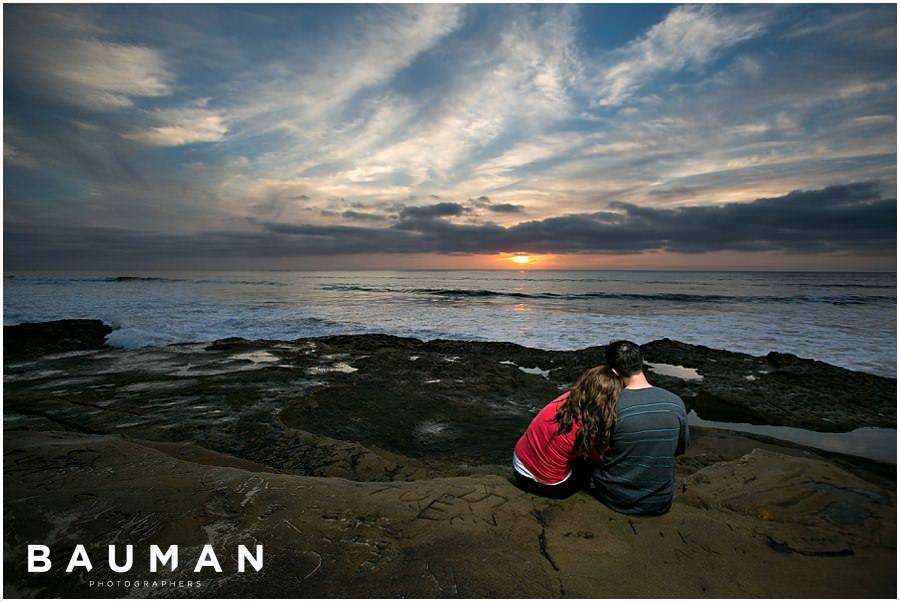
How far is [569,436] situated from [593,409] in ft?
1.04

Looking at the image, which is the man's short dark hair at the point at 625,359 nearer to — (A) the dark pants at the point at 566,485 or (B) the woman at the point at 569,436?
(B) the woman at the point at 569,436

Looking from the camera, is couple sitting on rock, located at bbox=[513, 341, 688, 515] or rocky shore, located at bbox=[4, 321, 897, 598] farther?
couple sitting on rock, located at bbox=[513, 341, 688, 515]

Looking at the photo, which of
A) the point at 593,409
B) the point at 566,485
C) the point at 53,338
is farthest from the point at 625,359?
the point at 53,338

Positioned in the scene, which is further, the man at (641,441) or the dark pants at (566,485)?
the dark pants at (566,485)

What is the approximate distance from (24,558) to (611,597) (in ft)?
12.9

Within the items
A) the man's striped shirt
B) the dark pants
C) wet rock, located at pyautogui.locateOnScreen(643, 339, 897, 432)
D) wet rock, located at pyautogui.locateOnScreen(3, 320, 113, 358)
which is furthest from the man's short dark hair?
wet rock, located at pyautogui.locateOnScreen(3, 320, 113, 358)

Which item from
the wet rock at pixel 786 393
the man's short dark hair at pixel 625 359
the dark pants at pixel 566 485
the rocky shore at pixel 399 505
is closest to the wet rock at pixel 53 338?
the rocky shore at pixel 399 505

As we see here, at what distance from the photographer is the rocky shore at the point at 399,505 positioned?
2658 millimetres

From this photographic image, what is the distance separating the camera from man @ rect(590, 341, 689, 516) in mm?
3125

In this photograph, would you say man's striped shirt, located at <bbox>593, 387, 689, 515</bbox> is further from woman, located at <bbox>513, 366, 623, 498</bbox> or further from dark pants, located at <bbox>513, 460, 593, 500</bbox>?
dark pants, located at <bbox>513, 460, 593, 500</bbox>

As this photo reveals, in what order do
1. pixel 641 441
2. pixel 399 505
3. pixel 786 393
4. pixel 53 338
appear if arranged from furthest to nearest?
1. pixel 53 338
2. pixel 786 393
3. pixel 399 505
4. pixel 641 441

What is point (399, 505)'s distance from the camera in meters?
3.48

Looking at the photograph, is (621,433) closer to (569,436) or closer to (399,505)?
(569,436)

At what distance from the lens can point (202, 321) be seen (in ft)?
60.5
